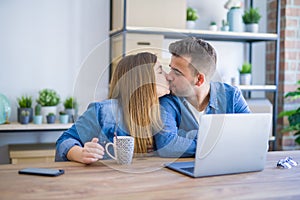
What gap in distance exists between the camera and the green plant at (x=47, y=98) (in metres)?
2.83

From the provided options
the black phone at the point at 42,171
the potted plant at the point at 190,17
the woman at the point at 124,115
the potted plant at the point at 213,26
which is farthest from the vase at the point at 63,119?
the black phone at the point at 42,171

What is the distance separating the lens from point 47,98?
284 centimetres

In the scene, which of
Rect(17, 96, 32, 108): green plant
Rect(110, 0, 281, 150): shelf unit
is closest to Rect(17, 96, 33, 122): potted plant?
Rect(17, 96, 32, 108): green plant

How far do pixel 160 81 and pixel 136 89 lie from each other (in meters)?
0.11

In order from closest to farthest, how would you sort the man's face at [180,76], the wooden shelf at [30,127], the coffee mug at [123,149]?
the coffee mug at [123,149] → the man's face at [180,76] → the wooden shelf at [30,127]

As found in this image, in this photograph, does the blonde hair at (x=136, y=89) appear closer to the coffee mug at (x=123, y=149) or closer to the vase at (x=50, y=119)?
the coffee mug at (x=123, y=149)

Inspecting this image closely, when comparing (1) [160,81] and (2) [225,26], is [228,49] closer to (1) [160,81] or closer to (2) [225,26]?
(2) [225,26]

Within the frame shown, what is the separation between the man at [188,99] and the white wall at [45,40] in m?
1.42

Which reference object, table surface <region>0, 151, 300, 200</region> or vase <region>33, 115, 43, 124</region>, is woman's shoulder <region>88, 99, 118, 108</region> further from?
vase <region>33, 115, 43, 124</region>

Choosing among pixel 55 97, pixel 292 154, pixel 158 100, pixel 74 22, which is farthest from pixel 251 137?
pixel 74 22

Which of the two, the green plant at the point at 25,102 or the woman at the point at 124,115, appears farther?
the green plant at the point at 25,102

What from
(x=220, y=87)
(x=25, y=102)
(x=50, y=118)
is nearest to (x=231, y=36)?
(x=220, y=87)

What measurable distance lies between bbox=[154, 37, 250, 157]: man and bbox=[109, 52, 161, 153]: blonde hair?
10cm

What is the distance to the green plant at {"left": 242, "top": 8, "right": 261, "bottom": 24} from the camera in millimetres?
3102
